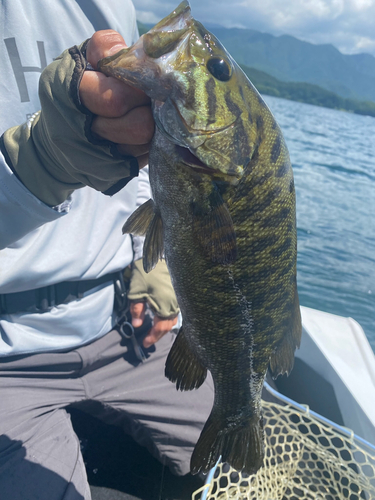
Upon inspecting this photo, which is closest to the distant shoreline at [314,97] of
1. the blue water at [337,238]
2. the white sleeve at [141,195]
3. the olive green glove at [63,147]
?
the blue water at [337,238]

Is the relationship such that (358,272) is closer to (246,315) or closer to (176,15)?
(246,315)

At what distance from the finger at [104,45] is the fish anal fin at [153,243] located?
0.66m

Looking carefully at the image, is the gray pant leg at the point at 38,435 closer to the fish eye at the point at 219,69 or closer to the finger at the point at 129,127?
the finger at the point at 129,127

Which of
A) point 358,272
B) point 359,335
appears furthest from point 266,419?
point 358,272

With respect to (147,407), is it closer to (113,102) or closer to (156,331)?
(156,331)

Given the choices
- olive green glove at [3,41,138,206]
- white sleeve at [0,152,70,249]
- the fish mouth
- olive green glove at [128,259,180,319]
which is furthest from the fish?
olive green glove at [128,259,180,319]

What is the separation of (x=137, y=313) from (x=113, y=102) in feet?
5.79

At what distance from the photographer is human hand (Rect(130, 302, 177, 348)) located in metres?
2.76

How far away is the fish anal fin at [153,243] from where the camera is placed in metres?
1.70

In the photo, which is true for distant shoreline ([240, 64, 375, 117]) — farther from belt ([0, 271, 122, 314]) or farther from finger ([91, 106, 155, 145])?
finger ([91, 106, 155, 145])

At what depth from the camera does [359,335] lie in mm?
3805

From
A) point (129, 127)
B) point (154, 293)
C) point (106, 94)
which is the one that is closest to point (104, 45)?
point (106, 94)

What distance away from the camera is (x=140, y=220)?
176 cm

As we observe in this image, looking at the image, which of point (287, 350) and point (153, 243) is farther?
point (287, 350)
